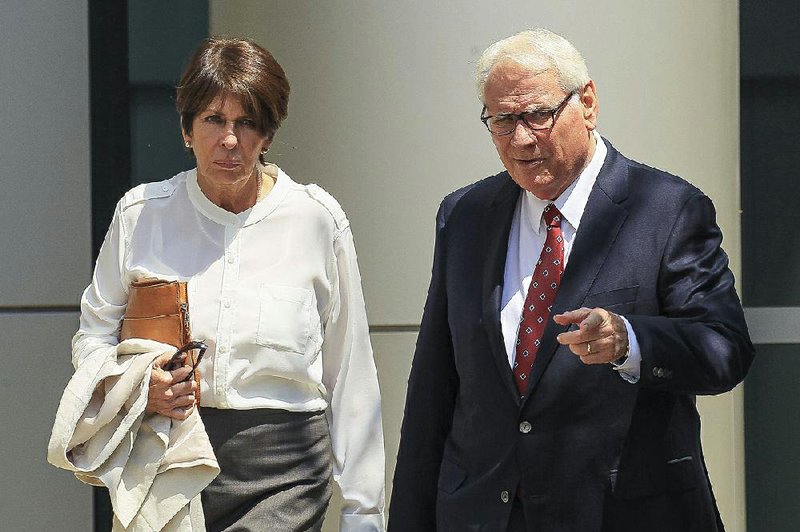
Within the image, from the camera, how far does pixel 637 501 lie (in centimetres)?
295

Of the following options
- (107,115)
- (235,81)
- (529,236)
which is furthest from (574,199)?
(107,115)

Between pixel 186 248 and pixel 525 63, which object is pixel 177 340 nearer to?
pixel 186 248

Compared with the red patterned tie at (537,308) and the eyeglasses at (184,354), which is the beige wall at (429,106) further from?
the red patterned tie at (537,308)

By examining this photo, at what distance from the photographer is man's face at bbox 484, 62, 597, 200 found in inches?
122

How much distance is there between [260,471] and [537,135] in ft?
3.87

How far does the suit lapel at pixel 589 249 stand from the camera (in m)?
2.99

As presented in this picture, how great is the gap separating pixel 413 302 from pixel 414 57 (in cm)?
90

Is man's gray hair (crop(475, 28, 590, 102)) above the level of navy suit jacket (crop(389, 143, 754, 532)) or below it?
above

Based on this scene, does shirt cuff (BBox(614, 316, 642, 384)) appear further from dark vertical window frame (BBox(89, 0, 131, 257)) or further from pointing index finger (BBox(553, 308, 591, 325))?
dark vertical window frame (BBox(89, 0, 131, 257))

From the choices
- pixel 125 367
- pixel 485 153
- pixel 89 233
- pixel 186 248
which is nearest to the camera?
pixel 125 367

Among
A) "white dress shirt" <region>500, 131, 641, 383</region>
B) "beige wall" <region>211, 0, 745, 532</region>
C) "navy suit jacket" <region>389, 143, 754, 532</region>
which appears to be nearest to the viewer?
"navy suit jacket" <region>389, 143, 754, 532</region>

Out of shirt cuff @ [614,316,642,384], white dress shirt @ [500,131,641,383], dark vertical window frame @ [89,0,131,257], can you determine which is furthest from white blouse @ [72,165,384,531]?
dark vertical window frame @ [89,0,131,257]

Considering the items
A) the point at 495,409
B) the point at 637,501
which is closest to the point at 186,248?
the point at 495,409

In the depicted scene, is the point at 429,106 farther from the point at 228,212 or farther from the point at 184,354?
the point at 184,354
